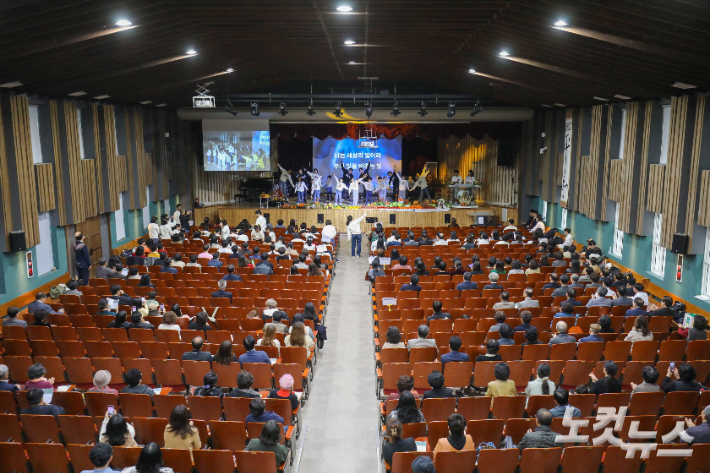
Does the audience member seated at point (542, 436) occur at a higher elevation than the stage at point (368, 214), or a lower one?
lower

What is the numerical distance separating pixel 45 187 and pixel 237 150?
33.5 ft

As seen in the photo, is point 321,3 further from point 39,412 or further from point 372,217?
point 372,217

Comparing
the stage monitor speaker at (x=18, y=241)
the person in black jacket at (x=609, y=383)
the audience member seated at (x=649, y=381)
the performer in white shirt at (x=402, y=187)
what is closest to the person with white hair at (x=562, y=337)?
the person in black jacket at (x=609, y=383)

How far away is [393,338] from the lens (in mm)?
7539

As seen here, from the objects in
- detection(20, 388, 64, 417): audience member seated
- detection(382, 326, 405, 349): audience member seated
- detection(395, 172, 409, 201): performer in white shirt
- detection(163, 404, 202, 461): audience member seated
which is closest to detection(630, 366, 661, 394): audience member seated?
detection(382, 326, 405, 349): audience member seated

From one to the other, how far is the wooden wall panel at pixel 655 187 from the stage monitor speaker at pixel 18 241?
41.9 feet

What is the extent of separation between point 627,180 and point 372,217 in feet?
32.9

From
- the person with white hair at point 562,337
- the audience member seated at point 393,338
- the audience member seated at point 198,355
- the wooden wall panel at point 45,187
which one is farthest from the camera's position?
the wooden wall panel at point 45,187

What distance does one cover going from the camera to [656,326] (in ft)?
28.7

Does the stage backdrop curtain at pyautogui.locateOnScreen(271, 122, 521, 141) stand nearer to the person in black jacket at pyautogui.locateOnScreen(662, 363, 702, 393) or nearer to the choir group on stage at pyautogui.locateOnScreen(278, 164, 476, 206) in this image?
the choir group on stage at pyautogui.locateOnScreen(278, 164, 476, 206)

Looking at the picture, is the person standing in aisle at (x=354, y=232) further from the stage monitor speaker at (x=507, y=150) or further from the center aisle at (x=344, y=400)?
the stage monitor speaker at (x=507, y=150)

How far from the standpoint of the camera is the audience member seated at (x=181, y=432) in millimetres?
5176

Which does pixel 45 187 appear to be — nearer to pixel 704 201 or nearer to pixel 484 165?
pixel 704 201

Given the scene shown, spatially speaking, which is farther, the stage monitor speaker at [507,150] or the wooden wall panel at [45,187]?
the stage monitor speaker at [507,150]
